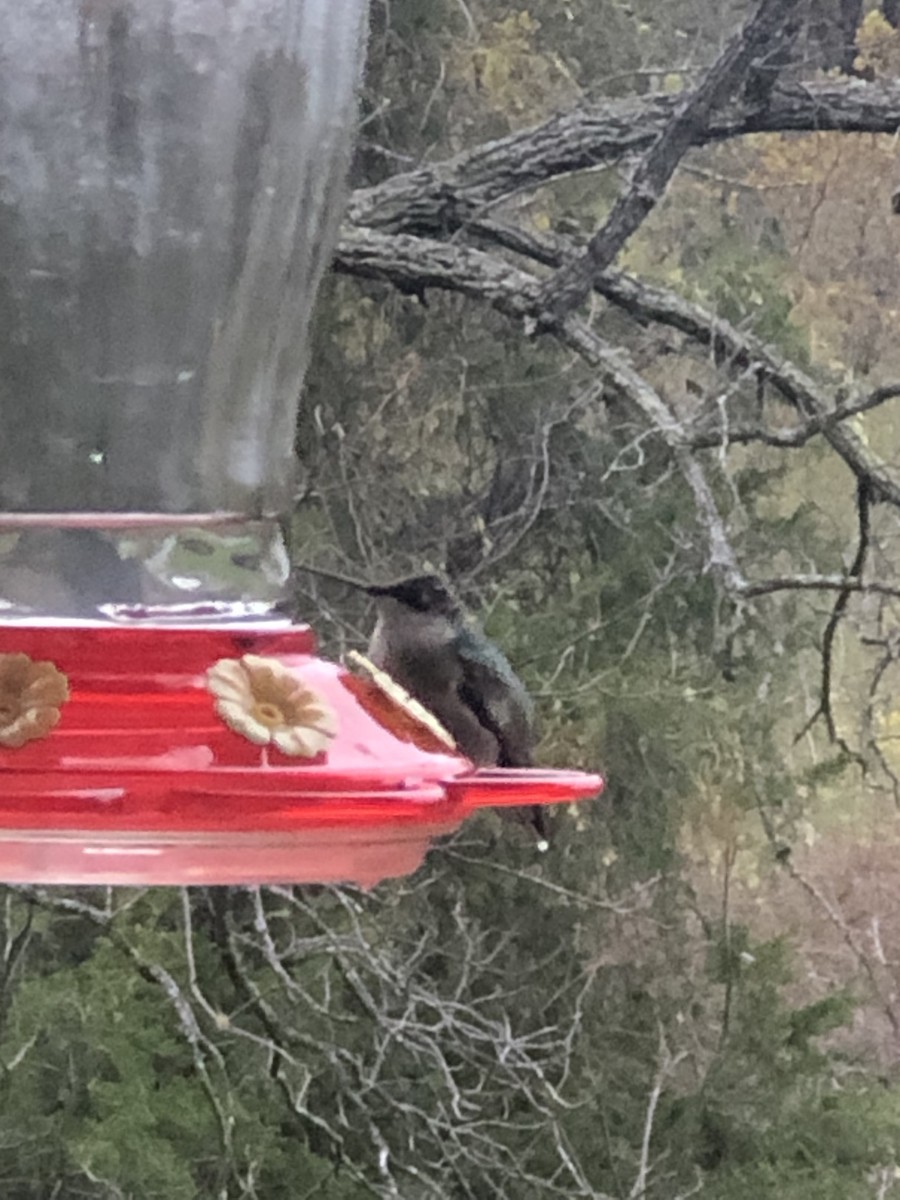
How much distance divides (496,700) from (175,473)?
403 millimetres

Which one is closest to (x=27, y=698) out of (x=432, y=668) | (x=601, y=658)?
(x=432, y=668)

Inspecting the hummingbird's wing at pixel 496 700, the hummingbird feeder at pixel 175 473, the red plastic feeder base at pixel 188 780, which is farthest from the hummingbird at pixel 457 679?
the red plastic feeder base at pixel 188 780

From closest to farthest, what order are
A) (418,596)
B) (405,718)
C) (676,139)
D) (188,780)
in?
(188,780)
(405,718)
(418,596)
(676,139)

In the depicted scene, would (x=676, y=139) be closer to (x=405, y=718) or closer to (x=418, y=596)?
(x=418, y=596)

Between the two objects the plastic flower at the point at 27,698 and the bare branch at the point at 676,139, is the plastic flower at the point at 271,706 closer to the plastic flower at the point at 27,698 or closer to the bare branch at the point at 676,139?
the plastic flower at the point at 27,698

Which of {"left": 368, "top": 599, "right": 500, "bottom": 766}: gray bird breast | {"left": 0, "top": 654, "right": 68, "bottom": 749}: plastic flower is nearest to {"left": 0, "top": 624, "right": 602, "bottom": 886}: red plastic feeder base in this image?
{"left": 0, "top": 654, "right": 68, "bottom": 749}: plastic flower

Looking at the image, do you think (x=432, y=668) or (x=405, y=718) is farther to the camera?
(x=432, y=668)

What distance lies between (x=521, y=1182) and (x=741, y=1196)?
221 mm

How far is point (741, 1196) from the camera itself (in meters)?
1.61

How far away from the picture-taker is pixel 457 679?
1.09 metres

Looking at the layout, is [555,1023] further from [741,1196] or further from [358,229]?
[358,229]

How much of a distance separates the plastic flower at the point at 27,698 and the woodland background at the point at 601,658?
105cm

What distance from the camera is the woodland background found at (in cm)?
Result: 158

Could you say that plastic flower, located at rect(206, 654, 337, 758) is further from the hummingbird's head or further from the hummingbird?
the hummingbird's head
